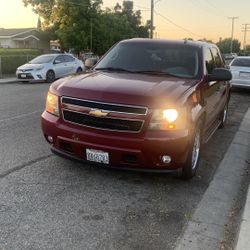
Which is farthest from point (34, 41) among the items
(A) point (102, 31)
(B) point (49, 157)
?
(B) point (49, 157)

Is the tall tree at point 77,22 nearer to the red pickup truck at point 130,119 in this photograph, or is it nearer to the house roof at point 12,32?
the house roof at point 12,32

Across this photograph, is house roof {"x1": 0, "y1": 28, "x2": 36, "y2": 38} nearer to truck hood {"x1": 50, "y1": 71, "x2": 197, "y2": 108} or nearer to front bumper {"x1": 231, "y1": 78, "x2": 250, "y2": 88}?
front bumper {"x1": 231, "y1": 78, "x2": 250, "y2": 88}

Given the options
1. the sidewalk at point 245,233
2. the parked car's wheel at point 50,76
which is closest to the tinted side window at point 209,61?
the sidewalk at point 245,233

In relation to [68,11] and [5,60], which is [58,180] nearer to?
[5,60]

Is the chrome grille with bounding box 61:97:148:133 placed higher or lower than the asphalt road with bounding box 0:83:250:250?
higher

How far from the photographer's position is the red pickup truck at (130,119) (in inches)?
198

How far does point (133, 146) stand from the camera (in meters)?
5.00

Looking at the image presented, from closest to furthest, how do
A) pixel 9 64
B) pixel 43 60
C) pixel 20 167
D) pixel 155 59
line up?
pixel 20 167
pixel 155 59
pixel 43 60
pixel 9 64

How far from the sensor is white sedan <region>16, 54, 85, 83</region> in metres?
21.5

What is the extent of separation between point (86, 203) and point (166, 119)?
1.29 meters

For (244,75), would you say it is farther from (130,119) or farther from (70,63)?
(130,119)

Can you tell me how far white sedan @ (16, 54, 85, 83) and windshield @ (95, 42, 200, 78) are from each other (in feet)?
49.6

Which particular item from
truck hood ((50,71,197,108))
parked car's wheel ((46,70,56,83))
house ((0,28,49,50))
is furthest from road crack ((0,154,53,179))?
house ((0,28,49,50))

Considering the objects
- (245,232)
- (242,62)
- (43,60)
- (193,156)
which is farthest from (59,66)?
(245,232)
